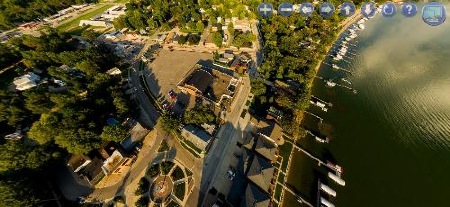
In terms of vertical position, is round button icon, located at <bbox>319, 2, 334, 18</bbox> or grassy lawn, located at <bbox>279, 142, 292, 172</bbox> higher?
round button icon, located at <bbox>319, 2, 334, 18</bbox>

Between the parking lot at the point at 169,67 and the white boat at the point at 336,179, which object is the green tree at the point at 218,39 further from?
the white boat at the point at 336,179

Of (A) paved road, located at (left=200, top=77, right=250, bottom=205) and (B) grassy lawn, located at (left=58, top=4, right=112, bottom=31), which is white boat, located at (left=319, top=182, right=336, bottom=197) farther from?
(B) grassy lawn, located at (left=58, top=4, right=112, bottom=31)

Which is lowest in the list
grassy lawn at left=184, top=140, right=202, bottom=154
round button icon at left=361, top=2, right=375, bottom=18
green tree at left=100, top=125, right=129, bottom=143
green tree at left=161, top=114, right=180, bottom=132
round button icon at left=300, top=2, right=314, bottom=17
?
grassy lawn at left=184, top=140, right=202, bottom=154

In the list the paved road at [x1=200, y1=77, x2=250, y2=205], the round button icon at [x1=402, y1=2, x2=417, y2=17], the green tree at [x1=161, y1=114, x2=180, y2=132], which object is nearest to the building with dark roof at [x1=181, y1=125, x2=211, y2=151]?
the green tree at [x1=161, y1=114, x2=180, y2=132]

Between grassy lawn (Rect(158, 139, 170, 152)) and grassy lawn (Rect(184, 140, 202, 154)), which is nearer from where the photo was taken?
grassy lawn (Rect(184, 140, 202, 154))

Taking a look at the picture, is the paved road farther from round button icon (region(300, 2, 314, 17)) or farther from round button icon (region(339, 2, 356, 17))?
round button icon (region(339, 2, 356, 17))

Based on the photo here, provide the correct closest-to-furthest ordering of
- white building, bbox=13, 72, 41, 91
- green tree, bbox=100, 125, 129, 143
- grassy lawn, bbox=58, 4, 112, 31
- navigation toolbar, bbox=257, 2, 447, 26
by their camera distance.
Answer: green tree, bbox=100, 125, 129, 143 → white building, bbox=13, 72, 41, 91 → navigation toolbar, bbox=257, 2, 447, 26 → grassy lawn, bbox=58, 4, 112, 31

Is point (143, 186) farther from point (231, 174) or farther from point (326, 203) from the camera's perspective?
point (326, 203)

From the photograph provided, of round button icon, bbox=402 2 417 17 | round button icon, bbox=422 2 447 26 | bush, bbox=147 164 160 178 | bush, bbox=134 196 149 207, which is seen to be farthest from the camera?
round button icon, bbox=402 2 417 17
